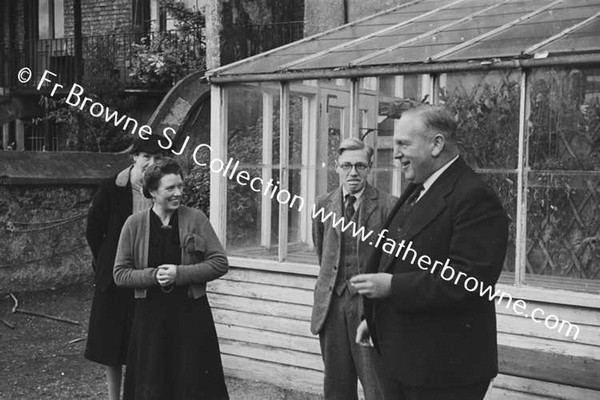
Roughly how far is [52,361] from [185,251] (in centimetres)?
333

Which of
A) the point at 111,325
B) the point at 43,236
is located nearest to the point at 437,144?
the point at 111,325

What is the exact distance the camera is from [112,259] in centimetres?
587

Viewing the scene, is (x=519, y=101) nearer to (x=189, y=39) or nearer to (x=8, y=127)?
(x=189, y=39)

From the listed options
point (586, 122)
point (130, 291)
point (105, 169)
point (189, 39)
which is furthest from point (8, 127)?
point (586, 122)

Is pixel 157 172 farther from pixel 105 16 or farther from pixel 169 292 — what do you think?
pixel 105 16

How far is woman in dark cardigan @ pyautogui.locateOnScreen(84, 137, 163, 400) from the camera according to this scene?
19.3 feet

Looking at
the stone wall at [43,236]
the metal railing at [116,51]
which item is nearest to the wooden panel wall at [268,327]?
the stone wall at [43,236]

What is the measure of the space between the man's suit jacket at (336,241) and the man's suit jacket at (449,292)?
1550mm

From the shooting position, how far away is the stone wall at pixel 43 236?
34.8ft

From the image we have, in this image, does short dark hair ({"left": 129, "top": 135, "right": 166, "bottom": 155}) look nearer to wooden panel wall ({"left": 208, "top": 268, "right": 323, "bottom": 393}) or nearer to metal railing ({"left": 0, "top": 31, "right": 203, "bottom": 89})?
wooden panel wall ({"left": 208, "top": 268, "right": 323, "bottom": 393})

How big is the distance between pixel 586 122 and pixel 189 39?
10747mm

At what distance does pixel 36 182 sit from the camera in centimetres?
1080

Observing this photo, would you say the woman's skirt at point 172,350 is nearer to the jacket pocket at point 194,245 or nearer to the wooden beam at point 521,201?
the jacket pocket at point 194,245

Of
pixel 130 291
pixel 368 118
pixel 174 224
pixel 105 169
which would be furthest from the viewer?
pixel 105 169
